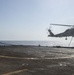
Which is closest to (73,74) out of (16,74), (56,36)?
(16,74)

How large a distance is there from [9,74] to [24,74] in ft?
3.62

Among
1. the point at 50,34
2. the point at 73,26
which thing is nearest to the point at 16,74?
the point at 73,26

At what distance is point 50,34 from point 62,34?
472 inches

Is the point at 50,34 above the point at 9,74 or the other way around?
the other way around

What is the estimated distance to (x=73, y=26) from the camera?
81438 mm

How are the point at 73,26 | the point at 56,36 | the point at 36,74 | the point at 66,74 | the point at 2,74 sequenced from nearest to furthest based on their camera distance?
the point at 2,74, the point at 36,74, the point at 66,74, the point at 73,26, the point at 56,36

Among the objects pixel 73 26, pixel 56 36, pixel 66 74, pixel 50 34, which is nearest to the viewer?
pixel 66 74

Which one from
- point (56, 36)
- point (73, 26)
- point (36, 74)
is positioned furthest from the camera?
point (56, 36)

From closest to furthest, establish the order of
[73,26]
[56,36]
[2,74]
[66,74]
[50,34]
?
[2,74] → [66,74] → [73,26] → [56,36] → [50,34]

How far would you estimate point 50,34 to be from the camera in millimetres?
97000

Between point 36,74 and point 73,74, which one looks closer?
point 36,74

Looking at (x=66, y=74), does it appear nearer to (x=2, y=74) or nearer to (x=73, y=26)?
(x=2, y=74)

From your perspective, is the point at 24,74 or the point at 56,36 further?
the point at 56,36

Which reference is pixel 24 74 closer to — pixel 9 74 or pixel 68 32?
pixel 9 74
